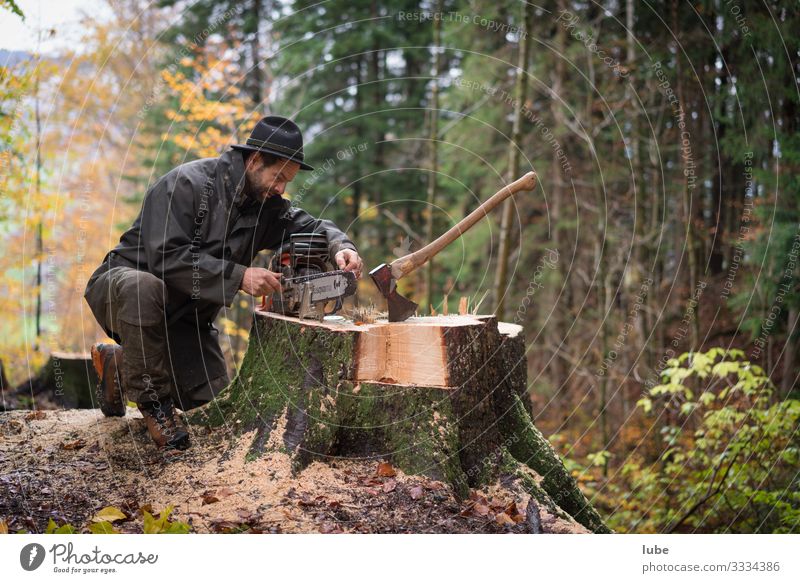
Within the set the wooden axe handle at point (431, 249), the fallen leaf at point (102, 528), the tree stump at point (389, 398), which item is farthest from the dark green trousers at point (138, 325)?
the wooden axe handle at point (431, 249)

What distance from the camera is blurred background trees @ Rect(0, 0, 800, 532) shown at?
579cm

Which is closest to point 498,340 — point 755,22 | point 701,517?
point 701,517

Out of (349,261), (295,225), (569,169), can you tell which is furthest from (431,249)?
(569,169)

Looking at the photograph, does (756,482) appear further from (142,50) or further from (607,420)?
(142,50)

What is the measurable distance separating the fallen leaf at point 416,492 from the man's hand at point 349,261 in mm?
1184

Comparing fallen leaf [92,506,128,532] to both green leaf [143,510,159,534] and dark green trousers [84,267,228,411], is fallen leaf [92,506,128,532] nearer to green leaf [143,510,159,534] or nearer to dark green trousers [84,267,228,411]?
green leaf [143,510,159,534]

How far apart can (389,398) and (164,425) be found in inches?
49.8

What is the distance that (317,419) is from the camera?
3.50m

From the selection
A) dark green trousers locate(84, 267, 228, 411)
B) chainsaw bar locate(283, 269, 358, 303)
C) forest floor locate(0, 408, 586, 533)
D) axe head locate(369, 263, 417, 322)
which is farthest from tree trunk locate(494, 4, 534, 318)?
dark green trousers locate(84, 267, 228, 411)

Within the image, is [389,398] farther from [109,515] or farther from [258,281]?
[109,515]

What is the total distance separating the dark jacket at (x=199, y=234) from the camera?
3.64 m

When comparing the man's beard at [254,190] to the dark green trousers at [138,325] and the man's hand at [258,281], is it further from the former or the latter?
the dark green trousers at [138,325]

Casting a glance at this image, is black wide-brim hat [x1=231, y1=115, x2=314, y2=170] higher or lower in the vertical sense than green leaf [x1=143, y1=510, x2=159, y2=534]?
higher

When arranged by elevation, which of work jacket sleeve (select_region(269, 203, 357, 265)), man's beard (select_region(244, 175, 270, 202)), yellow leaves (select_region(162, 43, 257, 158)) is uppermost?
yellow leaves (select_region(162, 43, 257, 158))
